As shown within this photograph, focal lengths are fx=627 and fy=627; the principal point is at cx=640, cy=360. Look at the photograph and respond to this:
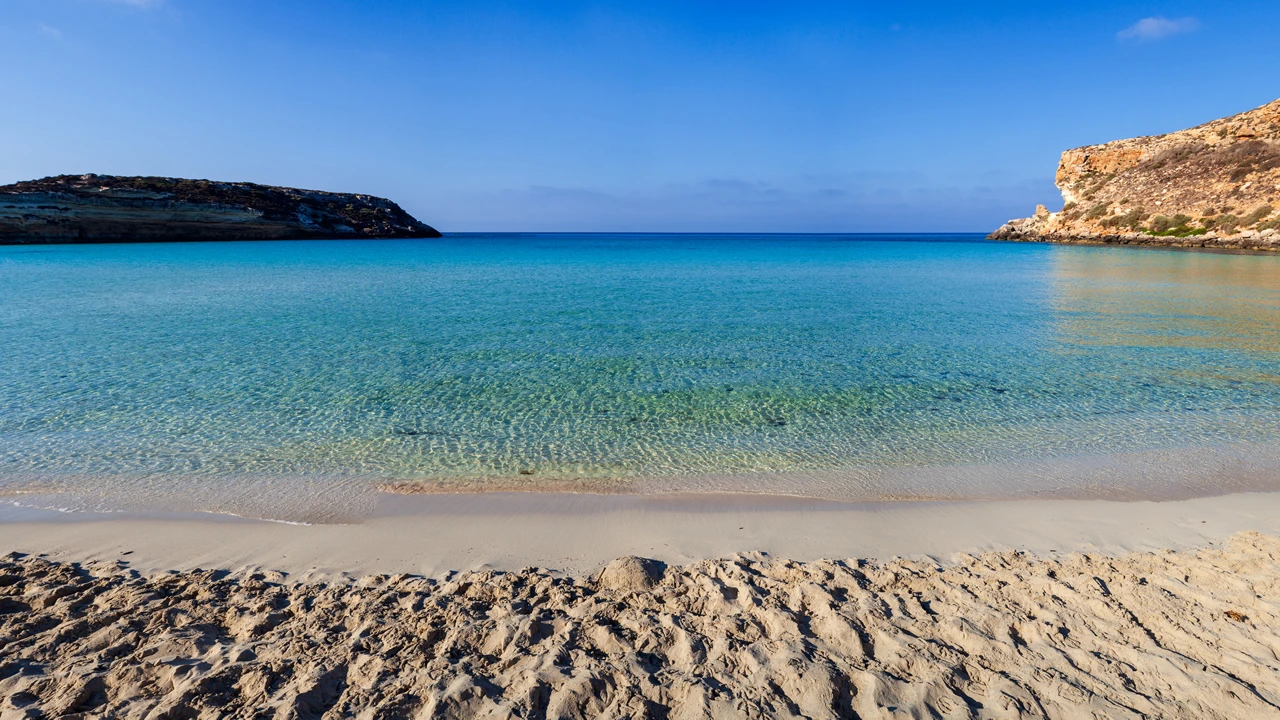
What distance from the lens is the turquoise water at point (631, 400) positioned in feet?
21.9

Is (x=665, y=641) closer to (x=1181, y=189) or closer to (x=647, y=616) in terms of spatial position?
(x=647, y=616)

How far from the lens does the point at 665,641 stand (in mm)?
3631

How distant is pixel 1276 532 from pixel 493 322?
15142 millimetres

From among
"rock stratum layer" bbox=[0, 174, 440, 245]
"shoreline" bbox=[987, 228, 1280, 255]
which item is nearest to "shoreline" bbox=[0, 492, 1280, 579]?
"shoreline" bbox=[987, 228, 1280, 255]

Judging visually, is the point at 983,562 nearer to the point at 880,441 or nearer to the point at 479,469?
the point at 880,441

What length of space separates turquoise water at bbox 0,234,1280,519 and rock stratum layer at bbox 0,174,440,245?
57.6 meters

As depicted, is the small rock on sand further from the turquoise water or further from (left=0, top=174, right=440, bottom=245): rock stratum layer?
(left=0, top=174, right=440, bottom=245): rock stratum layer

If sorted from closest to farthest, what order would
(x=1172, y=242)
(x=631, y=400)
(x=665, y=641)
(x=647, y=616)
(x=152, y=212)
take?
(x=665, y=641)
(x=647, y=616)
(x=631, y=400)
(x=1172, y=242)
(x=152, y=212)

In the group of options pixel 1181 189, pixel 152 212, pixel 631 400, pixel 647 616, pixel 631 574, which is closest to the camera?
pixel 647 616

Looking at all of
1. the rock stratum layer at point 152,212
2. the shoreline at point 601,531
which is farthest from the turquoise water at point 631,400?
the rock stratum layer at point 152,212

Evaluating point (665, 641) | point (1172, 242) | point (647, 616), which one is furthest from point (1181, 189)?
point (665, 641)

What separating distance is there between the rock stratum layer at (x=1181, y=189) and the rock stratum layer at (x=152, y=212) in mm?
95681

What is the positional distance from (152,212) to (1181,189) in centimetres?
10322

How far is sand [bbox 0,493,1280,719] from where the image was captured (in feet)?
10.3
